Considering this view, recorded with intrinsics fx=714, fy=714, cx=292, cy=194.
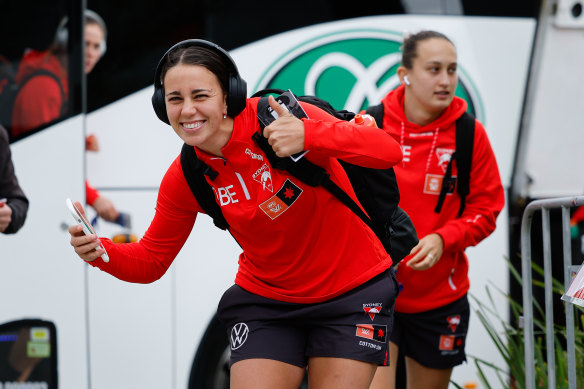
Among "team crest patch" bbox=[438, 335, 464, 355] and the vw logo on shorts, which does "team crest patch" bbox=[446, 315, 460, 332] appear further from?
the vw logo on shorts

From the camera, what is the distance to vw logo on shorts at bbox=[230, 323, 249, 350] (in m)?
2.40

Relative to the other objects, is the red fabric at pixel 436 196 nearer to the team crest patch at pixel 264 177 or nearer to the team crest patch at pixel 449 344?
the team crest patch at pixel 449 344

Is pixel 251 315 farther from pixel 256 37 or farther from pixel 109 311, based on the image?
pixel 256 37

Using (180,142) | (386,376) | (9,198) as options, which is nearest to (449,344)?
(386,376)

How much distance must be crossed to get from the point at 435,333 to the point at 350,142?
1369 mm

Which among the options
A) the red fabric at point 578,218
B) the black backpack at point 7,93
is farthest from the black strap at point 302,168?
the red fabric at point 578,218

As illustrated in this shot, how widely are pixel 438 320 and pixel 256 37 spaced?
1874mm

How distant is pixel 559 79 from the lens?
4.09 meters

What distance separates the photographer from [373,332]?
7.68ft

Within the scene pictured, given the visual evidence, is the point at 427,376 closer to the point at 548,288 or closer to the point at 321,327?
the point at 548,288

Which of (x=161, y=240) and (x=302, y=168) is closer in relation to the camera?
(x=302, y=168)

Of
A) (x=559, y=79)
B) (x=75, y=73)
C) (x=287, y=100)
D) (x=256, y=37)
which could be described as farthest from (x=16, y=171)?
(x=559, y=79)

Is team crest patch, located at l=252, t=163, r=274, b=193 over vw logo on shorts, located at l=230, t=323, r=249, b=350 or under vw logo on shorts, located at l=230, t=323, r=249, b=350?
over

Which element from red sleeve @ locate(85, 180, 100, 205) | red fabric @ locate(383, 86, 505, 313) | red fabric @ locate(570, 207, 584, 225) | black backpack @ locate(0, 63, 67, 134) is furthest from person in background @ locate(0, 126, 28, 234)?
red fabric @ locate(570, 207, 584, 225)
